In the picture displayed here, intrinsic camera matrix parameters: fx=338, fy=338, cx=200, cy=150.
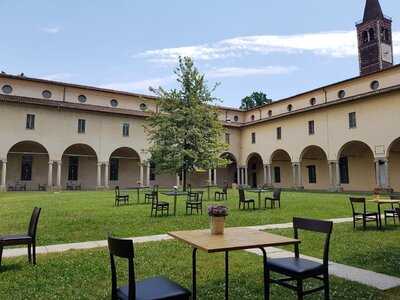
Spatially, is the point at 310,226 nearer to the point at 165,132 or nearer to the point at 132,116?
the point at 165,132

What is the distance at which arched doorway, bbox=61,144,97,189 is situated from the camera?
32906 mm

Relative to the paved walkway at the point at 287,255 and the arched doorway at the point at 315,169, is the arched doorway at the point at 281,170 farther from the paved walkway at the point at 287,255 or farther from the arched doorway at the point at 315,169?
the paved walkway at the point at 287,255

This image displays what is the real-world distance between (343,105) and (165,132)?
48.8 ft

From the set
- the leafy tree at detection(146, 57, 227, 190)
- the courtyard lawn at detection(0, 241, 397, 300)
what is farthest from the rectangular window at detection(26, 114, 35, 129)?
the courtyard lawn at detection(0, 241, 397, 300)

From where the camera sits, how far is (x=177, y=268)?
18.7 ft

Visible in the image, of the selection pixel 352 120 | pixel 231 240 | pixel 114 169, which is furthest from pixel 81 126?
pixel 231 240

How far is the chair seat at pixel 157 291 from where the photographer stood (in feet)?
9.59

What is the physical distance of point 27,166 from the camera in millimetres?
31328

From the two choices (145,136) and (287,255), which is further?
(145,136)

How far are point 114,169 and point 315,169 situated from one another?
20.7 metres

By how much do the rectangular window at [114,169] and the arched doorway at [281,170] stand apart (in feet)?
55.0

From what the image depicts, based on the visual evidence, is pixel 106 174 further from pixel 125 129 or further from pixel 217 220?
pixel 217 220

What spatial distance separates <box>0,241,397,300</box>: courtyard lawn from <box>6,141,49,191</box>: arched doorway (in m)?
26.3

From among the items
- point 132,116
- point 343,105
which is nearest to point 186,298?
point 343,105
